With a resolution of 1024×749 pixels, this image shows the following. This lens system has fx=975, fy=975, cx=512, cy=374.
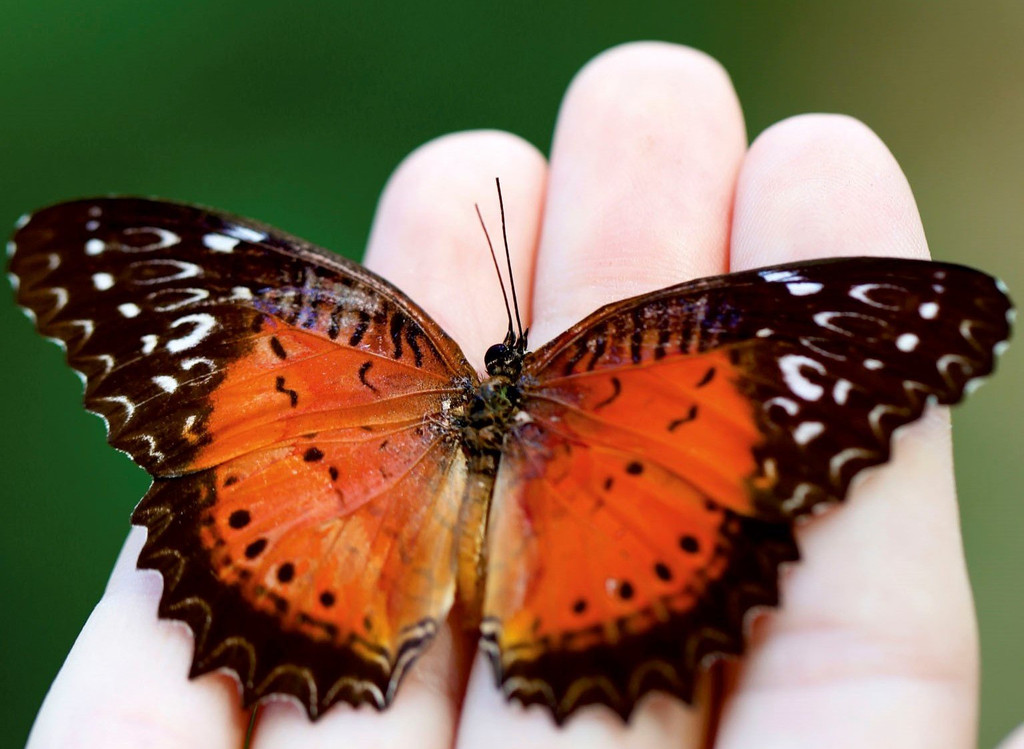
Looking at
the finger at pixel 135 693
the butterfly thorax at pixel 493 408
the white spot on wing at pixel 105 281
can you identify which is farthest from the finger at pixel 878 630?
the white spot on wing at pixel 105 281

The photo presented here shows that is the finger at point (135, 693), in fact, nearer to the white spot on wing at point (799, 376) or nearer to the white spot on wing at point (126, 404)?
the white spot on wing at point (126, 404)

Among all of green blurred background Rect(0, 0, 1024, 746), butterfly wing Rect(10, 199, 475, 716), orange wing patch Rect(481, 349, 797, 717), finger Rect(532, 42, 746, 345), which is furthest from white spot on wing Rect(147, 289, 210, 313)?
green blurred background Rect(0, 0, 1024, 746)

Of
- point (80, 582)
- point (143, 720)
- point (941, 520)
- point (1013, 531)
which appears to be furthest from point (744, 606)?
point (80, 582)

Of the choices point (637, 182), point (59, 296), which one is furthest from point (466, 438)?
point (637, 182)

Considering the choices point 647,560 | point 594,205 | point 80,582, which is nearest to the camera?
point 647,560

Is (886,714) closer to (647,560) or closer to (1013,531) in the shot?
(647,560)

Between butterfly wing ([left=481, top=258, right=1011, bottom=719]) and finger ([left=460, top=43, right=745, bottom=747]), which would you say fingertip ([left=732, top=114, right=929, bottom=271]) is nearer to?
finger ([left=460, top=43, right=745, bottom=747])

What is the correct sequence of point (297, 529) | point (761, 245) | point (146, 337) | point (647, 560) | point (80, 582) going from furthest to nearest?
point (80, 582), point (761, 245), point (146, 337), point (297, 529), point (647, 560)

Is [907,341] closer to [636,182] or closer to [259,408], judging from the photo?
[636,182]
